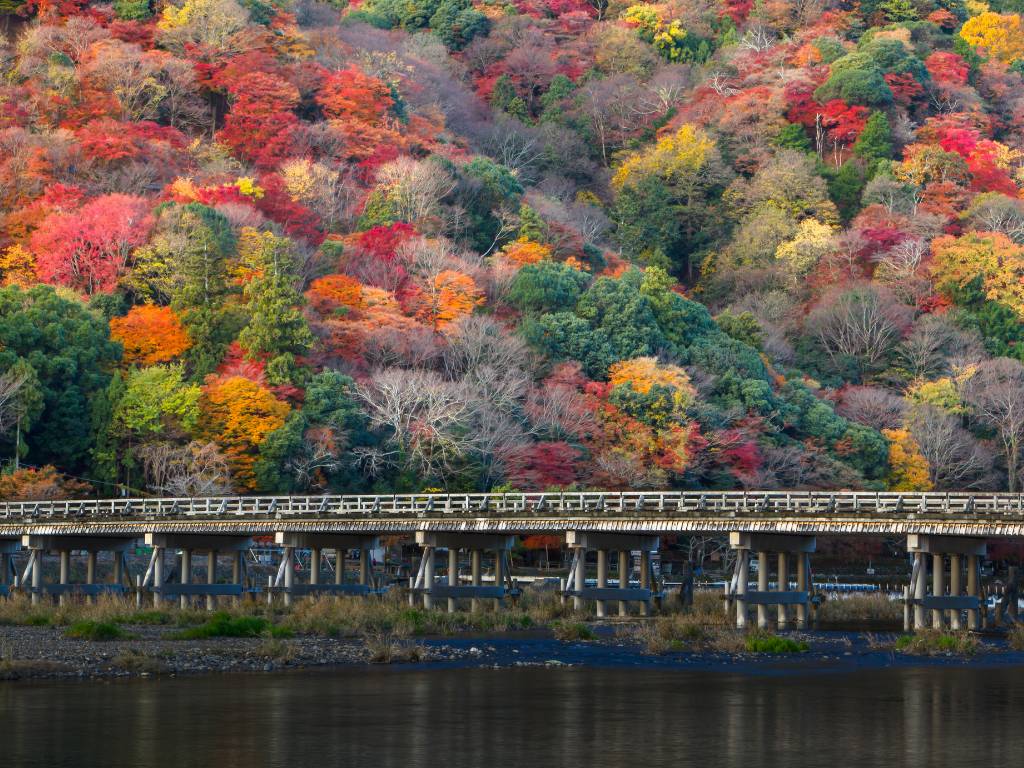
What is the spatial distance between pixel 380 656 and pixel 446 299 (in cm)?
5080

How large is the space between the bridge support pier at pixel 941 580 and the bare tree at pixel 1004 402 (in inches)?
1567

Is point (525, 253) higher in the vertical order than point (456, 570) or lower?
higher

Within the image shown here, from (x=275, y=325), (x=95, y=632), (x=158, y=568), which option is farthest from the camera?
(x=275, y=325)

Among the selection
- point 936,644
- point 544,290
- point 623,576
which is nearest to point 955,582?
point 936,644

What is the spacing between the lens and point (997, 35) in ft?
525

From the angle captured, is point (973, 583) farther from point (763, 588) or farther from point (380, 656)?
point (380, 656)

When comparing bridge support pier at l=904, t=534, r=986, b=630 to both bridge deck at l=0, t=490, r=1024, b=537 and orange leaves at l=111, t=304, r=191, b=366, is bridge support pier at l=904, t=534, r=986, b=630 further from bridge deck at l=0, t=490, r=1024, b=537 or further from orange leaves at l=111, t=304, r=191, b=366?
orange leaves at l=111, t=304, r=191, b=366

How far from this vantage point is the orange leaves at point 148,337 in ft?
266

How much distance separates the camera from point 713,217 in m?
128

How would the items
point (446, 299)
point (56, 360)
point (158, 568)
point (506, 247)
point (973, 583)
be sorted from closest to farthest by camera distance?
point (973, 583), point (158, 568), point (56, 360), point (446, 299), point (506, 247)

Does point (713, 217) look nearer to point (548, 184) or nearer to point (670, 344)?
point (548, 184)

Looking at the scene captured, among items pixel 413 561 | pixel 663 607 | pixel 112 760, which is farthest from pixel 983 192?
pixel 112 760

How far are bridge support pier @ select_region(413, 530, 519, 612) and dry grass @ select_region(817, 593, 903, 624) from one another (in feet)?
37.3

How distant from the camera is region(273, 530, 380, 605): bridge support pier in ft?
200
